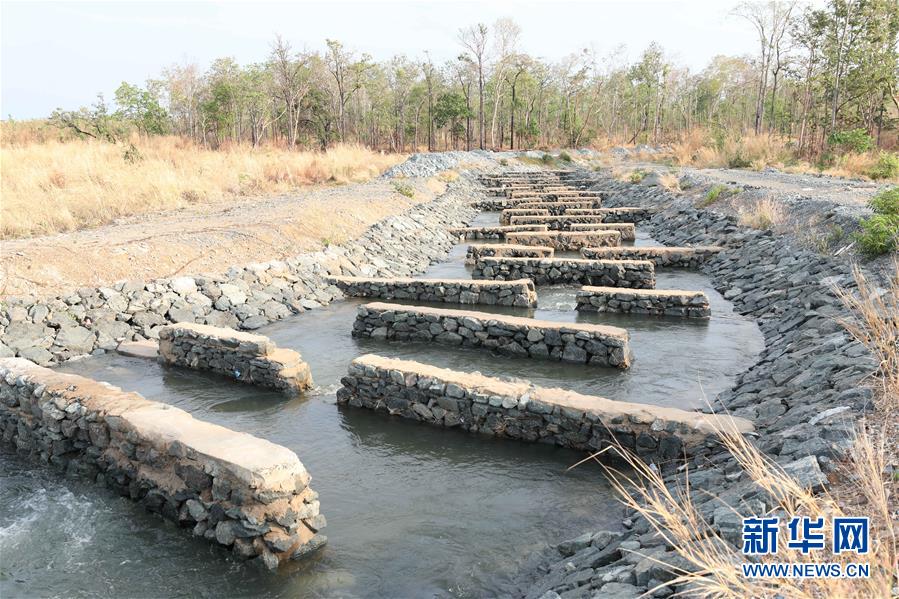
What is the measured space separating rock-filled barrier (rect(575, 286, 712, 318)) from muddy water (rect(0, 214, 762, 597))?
7.70 ft

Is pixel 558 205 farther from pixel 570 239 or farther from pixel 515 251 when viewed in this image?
pixel 515 251

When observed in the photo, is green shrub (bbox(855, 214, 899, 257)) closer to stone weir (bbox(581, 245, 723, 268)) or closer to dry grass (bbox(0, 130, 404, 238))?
stone weir (bbox(581, 245, 723, 268))

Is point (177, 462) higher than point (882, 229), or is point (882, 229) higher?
point (882, 229)

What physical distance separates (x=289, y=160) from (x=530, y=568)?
24.7 m

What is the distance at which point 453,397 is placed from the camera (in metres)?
7.00

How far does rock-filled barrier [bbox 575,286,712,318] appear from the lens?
445 inches

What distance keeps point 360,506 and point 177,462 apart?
1.69m

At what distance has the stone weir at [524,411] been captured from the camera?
19.5 ft

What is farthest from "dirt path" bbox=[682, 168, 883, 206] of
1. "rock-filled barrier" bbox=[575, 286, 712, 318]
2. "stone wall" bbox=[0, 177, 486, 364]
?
"stone wall" bbox=[0, 177, 486, 364]

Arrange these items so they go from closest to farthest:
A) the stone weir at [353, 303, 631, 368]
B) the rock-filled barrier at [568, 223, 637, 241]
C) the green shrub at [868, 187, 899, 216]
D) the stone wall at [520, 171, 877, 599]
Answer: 1. the stone wall at [520, 171, 877, 599]
2. the stone weir at [353, 303, 631, 368]
3. the green shrub at [868, 187, 899, 216]
4. the rock-filled barrier at [568, 223, 637, 241]

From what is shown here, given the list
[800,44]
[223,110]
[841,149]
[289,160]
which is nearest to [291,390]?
[289,160]

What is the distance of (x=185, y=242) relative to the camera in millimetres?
12992

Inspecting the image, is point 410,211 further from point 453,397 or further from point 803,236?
point 453,397

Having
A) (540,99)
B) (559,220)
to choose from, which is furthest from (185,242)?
(540,99)
